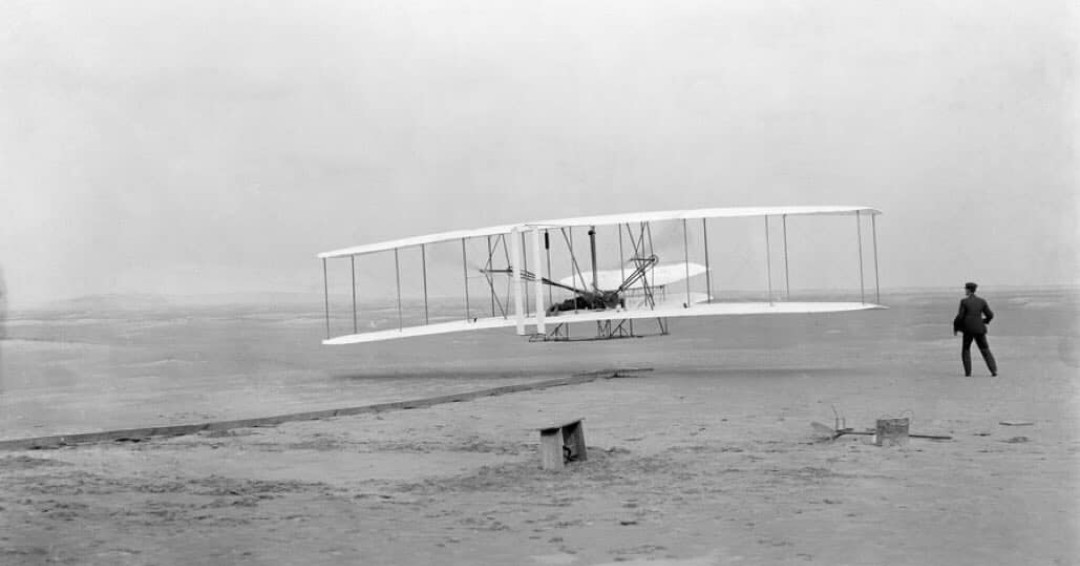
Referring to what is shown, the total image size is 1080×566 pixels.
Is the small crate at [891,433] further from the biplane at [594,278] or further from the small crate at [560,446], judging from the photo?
the biplane at [594,278]

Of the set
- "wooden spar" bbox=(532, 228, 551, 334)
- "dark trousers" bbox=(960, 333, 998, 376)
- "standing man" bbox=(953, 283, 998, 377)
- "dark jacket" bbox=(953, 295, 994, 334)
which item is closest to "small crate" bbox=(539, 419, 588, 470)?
"standing man" bbox=(953, 283, 998, 377)

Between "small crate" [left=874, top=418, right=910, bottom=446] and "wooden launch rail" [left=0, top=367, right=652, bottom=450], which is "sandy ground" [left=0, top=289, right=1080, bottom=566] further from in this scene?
"wooden launch rail" [left=0, top=367, right=652, bottom=450]

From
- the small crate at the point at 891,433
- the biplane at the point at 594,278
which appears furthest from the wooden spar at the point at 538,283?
the small crate at the point at 891,433

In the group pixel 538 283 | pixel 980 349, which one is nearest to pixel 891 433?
pixel 980 349

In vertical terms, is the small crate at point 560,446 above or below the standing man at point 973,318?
below

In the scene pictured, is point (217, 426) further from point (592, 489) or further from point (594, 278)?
point (594, 278)

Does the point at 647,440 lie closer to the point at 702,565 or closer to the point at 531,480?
the point at 531,480

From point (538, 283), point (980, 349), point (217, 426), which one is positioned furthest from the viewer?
point (538, 283)
